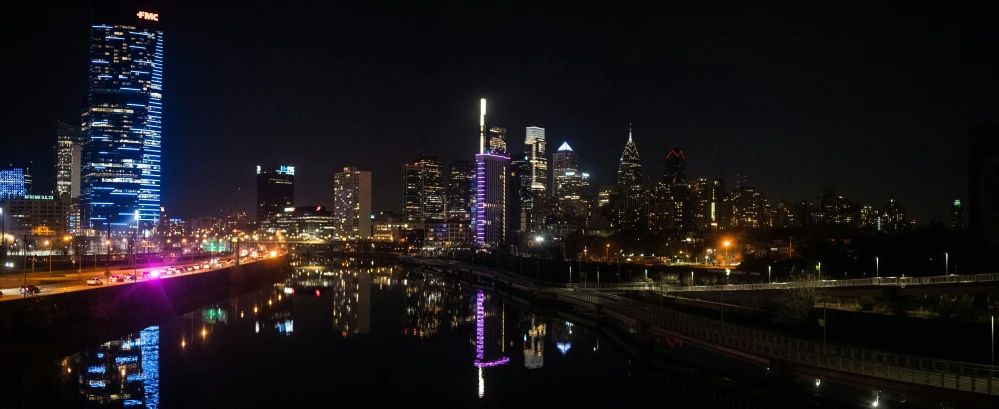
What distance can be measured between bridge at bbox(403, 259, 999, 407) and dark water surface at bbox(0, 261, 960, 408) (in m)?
1.66

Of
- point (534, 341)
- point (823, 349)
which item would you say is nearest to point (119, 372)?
point (534, 341)

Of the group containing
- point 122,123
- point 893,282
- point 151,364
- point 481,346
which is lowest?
point 481,346

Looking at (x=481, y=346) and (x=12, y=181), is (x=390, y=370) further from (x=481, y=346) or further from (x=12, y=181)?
(x=12, y=181)

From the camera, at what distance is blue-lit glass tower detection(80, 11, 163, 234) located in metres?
163

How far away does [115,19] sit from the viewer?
6644 inches

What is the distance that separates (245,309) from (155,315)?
34.3 feet

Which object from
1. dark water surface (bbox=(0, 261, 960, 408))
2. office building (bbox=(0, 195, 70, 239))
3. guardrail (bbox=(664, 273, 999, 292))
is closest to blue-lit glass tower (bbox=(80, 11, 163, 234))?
office building (bbox=(0, 195, 70, 239))

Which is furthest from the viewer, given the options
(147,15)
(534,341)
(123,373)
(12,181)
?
(12,181)

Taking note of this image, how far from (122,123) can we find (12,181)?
53265 millimetres

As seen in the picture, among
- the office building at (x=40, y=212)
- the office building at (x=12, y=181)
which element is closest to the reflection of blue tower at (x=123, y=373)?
the office building at (x=40, y=212)

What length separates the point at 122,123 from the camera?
165 m

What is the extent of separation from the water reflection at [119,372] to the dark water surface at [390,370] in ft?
0.32

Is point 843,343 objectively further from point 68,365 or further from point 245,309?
point 245,309

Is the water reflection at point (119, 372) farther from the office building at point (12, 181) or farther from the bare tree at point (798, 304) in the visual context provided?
the office building at point (12, 181)
